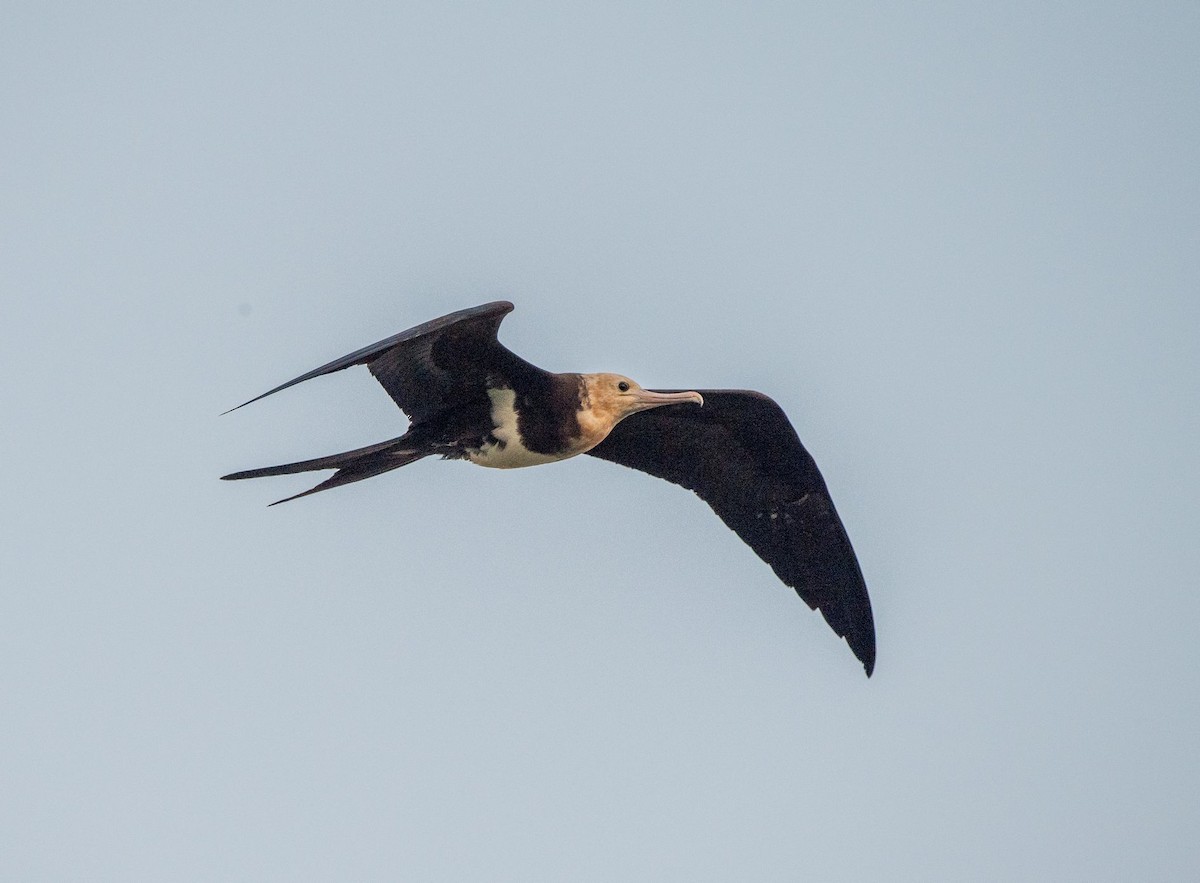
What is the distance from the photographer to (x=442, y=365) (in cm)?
718

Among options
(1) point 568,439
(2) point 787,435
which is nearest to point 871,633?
(2) point 787,435

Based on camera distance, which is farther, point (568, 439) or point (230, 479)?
point (568, 439)

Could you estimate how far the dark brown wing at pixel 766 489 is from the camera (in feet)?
27.1

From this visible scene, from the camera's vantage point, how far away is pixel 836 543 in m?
8.39

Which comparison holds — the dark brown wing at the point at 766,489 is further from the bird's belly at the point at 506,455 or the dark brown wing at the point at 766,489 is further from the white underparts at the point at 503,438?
the white underparts at the point at 503,438

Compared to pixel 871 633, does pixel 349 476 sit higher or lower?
higher

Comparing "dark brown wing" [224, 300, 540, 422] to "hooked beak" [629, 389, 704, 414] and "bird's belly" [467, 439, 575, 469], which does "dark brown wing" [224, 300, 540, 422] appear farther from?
"hooked beak" [629, 389, 704, 414]

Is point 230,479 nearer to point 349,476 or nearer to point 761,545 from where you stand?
point 349,476

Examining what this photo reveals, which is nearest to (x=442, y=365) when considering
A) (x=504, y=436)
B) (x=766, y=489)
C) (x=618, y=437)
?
(x=504, y=436)

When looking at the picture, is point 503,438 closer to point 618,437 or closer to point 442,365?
point 442,365

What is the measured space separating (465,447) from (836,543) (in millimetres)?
2242

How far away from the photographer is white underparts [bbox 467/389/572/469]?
7270mm

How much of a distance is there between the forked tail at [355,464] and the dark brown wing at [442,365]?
0.79 ft

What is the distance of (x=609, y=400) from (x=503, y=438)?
0.56 meters
